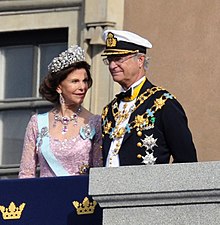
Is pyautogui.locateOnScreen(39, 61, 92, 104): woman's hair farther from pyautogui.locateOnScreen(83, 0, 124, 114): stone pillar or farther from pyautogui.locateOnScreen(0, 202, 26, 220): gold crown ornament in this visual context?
pyautogui.locateOnScreen(83, 0, 124, 114): stone pillar

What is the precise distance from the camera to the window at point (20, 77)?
11742mm

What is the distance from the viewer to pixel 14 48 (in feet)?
39.2

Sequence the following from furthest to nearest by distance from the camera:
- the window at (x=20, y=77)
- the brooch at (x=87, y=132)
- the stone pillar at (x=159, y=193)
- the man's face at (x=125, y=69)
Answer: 1. the window at (x=20, y=77)
2. the brooch at (x=87, y=132)
3. the man's face at (x=125, y=69)
4. the stone pillar at (x=159, y=193)

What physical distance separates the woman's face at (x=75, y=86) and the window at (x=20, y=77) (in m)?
2.07

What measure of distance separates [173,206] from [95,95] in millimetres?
3195

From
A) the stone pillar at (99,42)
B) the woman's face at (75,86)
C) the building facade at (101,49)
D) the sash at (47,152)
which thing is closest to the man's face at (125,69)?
the woman's face at (75,86)

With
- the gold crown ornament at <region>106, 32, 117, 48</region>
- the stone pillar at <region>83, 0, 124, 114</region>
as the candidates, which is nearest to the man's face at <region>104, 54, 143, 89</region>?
the gold crown ornament at <region>106, 32, 117, 48</region>

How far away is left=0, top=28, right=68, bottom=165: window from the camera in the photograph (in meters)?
11.7

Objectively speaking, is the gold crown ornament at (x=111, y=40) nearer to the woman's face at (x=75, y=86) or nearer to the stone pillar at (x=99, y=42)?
the woman's face at (x=75, y=86)

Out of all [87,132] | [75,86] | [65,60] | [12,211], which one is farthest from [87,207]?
[65,60]

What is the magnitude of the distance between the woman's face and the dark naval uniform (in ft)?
1.56

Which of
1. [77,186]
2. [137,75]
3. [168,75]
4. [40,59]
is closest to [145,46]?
[137,75]

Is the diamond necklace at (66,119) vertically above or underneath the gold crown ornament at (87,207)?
above

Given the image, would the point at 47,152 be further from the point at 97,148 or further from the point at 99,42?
the point at 99,42
